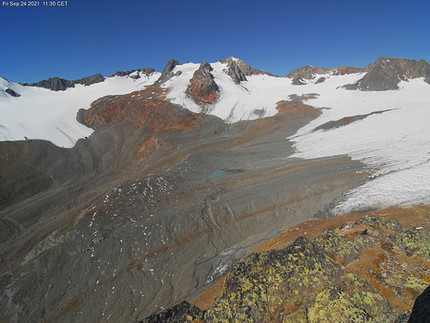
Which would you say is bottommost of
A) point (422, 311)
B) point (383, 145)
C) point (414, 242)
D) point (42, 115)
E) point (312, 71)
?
point (414, 242)

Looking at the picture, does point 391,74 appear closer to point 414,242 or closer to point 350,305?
point 414,242

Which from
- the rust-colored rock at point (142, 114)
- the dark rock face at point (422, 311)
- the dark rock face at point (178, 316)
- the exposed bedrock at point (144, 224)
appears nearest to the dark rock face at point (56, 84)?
the rust-colored rock at point (142, 114)

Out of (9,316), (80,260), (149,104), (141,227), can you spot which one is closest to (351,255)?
(141,227)

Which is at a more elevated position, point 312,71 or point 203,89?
point 312,71

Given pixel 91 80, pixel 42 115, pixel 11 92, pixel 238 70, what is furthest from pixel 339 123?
pixel 91 80

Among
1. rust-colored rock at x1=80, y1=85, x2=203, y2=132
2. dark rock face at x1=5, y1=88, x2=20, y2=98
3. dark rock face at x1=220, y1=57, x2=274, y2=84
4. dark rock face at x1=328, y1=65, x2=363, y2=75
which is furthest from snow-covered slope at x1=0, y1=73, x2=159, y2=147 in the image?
dark rock face at x1=328, y1=65, x2=363, y2=75

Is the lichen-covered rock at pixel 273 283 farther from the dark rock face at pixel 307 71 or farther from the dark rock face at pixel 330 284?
the dark rock face at pixel 307 71

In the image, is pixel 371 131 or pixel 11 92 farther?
pixel 11 92

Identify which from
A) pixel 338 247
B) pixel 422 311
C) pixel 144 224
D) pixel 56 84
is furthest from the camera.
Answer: pixel 56 84
